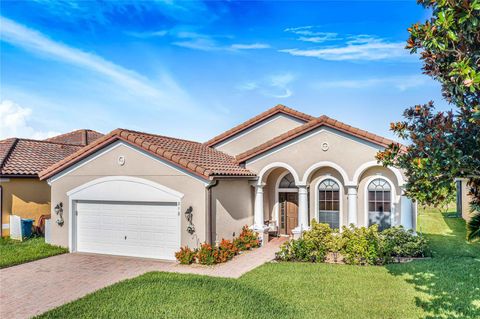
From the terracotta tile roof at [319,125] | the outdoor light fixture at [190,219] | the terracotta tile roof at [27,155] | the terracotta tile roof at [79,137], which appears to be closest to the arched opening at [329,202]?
the terracotta tile roof at [319,125]

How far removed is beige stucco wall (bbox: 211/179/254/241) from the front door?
6.49ft

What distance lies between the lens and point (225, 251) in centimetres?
1387

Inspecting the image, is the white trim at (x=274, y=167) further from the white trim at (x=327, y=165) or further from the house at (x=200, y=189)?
the white trim at (x=327, y=165)

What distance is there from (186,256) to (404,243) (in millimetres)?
8710

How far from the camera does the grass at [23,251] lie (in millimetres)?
14010

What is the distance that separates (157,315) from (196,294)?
1.52 metres

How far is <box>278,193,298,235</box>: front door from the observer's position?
18616 millimetres

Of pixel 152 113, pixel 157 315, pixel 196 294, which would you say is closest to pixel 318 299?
pixel 196 294

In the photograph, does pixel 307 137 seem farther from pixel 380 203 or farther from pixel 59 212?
pixel 59 212

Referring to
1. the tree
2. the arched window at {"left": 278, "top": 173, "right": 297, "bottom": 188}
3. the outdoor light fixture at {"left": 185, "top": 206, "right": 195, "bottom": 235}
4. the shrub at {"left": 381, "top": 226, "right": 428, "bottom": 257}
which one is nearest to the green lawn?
the shrub at {"left": 381, "top": 226, "right": 428, "bottom": 257}

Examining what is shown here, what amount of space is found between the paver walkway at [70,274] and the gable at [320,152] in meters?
4.33

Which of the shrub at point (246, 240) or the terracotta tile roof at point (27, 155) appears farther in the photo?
the terracotta tile roof at point (27, 155)

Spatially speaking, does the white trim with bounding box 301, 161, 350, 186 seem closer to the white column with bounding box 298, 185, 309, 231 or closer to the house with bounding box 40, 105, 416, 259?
the house with bounding box 40, 105, 416, 259

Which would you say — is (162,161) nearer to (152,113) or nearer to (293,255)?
(293,255)
